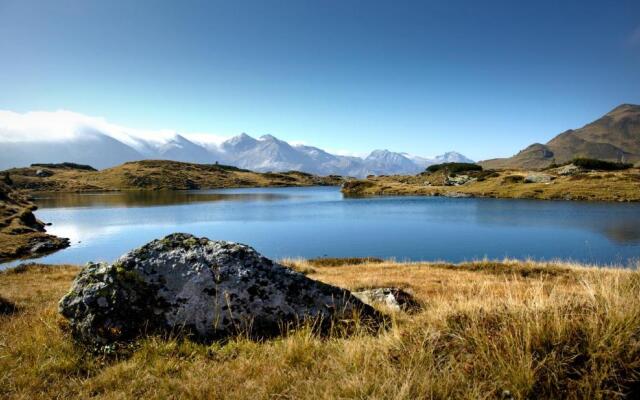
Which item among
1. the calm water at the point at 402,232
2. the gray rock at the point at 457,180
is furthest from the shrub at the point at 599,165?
the calm water at the point at 402,232

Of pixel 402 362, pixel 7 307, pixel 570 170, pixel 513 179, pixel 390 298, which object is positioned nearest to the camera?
pixel 402 362

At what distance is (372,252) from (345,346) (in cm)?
3526

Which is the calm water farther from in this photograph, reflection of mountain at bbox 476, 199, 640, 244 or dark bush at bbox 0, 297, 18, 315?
dark bush at bbox 0, 297, 18, 315

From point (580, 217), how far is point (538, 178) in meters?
58.7

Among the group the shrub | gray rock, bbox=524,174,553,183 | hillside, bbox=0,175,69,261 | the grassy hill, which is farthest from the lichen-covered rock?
the shrub

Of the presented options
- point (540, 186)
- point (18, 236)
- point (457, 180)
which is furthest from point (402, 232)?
point (457, 180)

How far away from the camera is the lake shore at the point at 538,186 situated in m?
87.2

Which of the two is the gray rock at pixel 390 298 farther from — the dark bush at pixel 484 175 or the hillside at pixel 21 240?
the dark bush at pixel 484 175

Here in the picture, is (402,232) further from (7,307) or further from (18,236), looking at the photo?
(18,236)

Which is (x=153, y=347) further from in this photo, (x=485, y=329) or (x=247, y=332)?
(x=485, y=329)

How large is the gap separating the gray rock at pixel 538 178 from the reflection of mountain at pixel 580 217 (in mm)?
35025

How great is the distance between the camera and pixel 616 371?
421 cm

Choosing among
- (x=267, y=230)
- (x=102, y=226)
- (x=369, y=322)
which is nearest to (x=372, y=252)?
(x=267, y=230)

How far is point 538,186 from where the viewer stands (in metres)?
102
